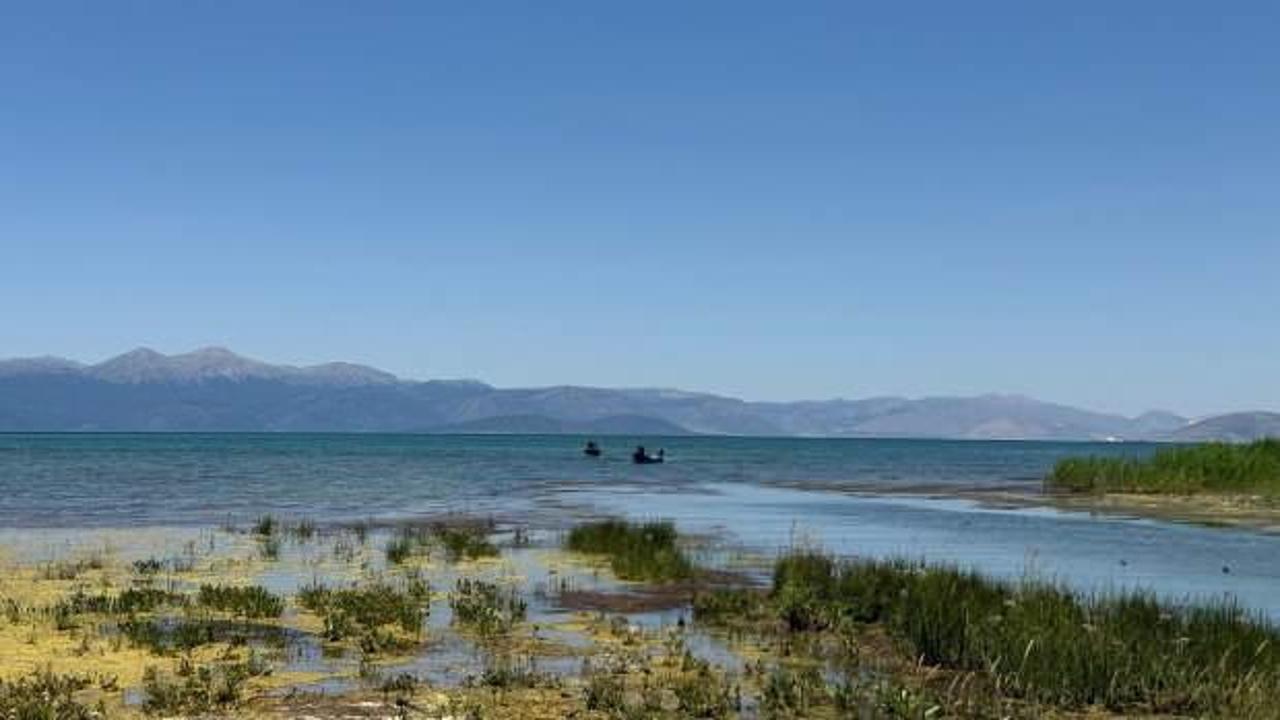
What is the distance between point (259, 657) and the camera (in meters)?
20.0

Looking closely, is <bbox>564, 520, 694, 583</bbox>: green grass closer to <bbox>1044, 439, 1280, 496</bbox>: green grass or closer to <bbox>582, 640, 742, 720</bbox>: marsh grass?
<bbox>582, 640, 742, 720</bbox>: marsh grass

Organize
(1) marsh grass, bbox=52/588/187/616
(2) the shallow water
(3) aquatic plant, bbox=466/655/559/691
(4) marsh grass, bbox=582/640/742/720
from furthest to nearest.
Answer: (2) the shallow water, (1) marsh grass, bbox=52/588/187/616, (3) aquatic plant, bbox=466/655/559/691, (4) marsh grass, bbox=582/640/742/720

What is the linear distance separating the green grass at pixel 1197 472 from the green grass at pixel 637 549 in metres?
42.8

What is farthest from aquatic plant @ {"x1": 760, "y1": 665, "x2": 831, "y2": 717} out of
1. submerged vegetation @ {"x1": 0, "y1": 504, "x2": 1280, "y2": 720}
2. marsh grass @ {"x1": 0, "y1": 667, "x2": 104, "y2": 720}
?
marsh grass @ {"x1": 0, "y1": 667, "x2": 104, "y2": 720}

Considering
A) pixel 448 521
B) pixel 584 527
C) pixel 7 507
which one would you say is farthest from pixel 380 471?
pixel 584 527

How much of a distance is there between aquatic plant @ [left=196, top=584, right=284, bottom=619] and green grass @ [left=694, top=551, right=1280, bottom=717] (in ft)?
27.2

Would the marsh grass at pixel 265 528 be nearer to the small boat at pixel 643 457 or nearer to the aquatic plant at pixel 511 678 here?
the aquatic plant at pixel 511 678

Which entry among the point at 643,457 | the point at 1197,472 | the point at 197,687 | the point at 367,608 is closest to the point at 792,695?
the point at 197,687

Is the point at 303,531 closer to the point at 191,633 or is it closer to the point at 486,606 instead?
the point at 486,606

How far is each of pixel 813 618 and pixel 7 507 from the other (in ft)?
162

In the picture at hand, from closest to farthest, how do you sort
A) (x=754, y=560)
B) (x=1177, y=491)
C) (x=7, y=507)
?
(x=754, y=560)
(x=7, y=507)
(x=1177, y=491)

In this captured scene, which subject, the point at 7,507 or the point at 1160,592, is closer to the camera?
the point at 1160,592

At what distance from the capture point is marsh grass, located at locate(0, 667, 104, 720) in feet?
49.9

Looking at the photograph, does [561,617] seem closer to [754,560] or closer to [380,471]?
[754,560]
